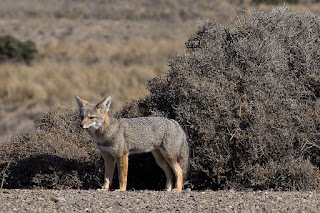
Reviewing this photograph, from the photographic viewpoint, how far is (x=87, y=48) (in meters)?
29.7

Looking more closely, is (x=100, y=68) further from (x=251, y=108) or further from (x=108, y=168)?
(x=108, y=168)

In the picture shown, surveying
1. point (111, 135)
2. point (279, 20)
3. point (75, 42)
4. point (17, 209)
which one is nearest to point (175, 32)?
point (75, 42)

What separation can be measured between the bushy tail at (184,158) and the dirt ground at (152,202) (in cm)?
110

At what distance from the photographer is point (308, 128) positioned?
1002 cm

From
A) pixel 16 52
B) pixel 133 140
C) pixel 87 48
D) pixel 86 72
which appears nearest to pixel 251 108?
pixel 133 140

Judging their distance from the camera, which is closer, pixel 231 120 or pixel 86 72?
pixel 231 120

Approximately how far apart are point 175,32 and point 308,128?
2374cm

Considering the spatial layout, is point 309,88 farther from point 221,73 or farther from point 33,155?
point 33,155

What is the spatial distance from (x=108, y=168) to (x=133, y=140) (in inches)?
20.7

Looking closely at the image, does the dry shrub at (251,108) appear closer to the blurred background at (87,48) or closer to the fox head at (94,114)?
the blurred background at (87,48)

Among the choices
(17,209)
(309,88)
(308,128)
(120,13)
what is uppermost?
(120,13)

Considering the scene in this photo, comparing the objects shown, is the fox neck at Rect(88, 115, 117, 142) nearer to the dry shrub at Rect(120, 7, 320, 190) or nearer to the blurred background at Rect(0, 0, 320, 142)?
the dry shrub at Rect(120, 7, 320, 190)

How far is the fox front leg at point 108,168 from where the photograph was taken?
950cm

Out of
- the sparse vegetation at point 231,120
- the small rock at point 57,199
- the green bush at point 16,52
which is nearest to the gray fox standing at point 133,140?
the sparse vegetation at point 231,120
